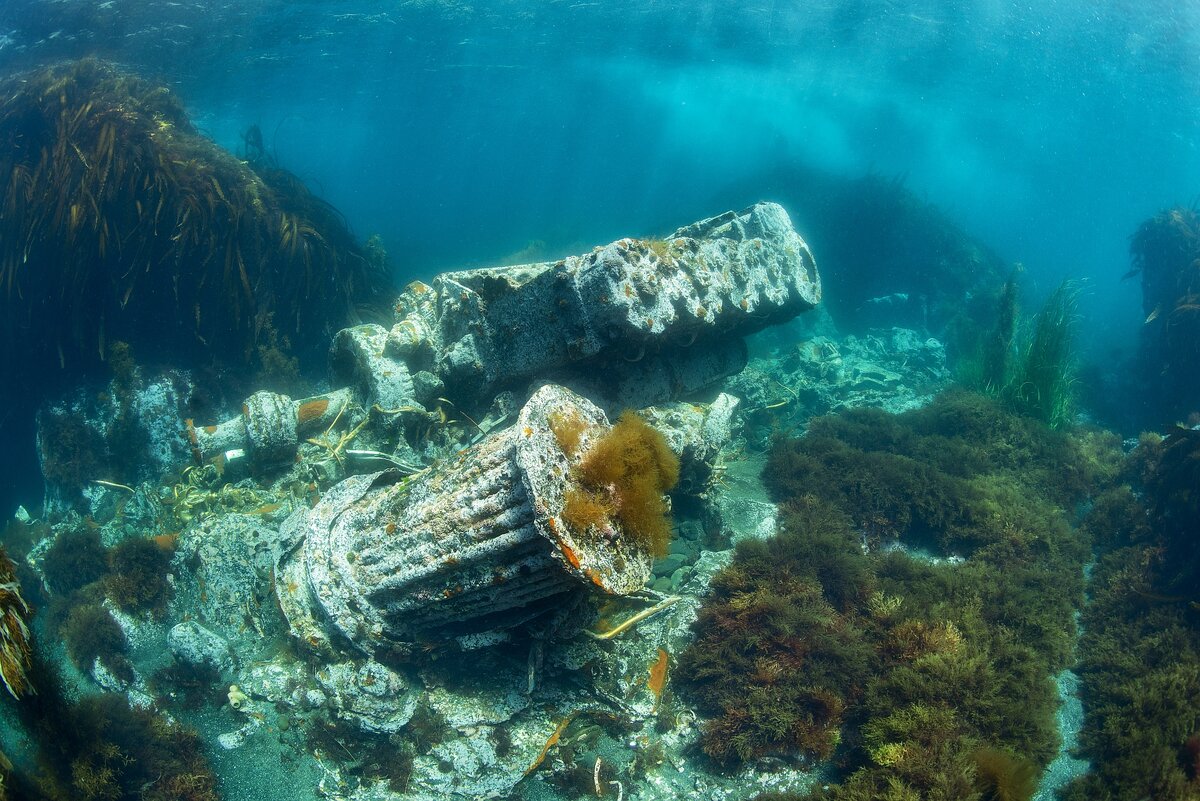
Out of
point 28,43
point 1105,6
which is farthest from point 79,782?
point 1105,6

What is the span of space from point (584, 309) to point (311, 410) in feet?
11.4

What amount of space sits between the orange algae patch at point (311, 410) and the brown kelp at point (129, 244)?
13.4 ft

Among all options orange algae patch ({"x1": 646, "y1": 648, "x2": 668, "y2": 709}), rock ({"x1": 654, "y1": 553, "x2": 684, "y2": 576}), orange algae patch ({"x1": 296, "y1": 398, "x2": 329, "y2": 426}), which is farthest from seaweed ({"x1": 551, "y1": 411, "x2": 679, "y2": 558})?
orange algae patch ({"x1": 296, "y1": 398, "x2": 329, "y2": 426})

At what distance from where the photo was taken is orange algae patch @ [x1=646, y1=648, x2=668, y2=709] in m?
4.21

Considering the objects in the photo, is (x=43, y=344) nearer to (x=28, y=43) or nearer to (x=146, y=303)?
(x=146, y=303)

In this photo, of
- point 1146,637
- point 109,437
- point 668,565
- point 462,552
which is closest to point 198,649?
point 462,552

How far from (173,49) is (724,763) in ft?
78.6

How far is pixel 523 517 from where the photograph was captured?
3.07 metres

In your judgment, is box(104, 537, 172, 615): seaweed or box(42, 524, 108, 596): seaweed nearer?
box(104, 537, 172, 615): seaweed

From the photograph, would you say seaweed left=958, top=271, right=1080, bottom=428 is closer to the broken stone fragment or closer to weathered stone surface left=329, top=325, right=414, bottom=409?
weathered stone surface left=329, top=325, right=414, bottom=409

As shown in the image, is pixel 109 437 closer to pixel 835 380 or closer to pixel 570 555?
pixel 570 555

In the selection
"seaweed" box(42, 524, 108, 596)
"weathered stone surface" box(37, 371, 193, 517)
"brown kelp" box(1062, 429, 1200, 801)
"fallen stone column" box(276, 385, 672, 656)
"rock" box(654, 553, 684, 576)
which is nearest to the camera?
"fallen stone column" box(276, 385, 672, 656)

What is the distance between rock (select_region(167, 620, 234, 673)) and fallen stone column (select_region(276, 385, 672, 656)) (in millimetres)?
908

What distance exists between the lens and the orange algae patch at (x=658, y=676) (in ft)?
13.8
